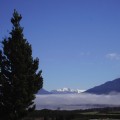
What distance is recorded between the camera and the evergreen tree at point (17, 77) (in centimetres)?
5544

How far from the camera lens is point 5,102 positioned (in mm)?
55438

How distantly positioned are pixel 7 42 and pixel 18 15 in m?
4.76

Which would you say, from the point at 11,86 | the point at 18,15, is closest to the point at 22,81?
the point at 11,86

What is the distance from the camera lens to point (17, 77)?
56344 millimetres

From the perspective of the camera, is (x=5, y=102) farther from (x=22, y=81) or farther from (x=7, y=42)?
(x=7, y=42)

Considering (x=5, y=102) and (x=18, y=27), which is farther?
(x=18, y=27)

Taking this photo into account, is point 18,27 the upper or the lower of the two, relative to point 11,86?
upper

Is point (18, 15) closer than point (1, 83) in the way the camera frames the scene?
No

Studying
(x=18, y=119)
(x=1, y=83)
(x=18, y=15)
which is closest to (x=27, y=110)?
(x=18, y=119)

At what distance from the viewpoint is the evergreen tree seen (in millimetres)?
55438

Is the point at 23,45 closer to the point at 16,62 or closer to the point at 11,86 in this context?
the point at 16,62

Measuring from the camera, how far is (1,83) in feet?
186

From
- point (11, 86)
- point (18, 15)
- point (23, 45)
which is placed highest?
point (18, 15)

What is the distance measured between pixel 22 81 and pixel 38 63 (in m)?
3.62
